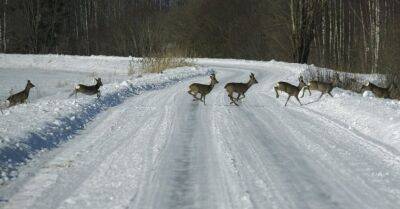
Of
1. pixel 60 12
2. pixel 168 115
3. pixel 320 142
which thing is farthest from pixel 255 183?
pixel 60 12

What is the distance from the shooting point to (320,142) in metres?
11.1

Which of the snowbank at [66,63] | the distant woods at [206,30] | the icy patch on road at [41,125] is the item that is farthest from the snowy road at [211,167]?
the distant woods at [206,30]

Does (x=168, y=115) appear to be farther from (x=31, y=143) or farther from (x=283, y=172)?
(x=283, y=172)

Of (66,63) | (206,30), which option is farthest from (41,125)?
(206,30)

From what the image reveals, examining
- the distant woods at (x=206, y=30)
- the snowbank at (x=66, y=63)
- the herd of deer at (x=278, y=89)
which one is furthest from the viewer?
the distant woods at (x=206, y=30)

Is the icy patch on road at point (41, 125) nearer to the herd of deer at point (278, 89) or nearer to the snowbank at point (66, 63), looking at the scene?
the herd of deer at point (278, 89)

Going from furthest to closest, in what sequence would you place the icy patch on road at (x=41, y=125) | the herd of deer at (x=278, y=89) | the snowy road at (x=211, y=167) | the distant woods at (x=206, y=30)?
the distant woods at (x=206, y=30) → the herd of deer at (x=278, y=89) → the icy patch on road at (x=41, y=125) → the snowy road at (x=211, y=167)

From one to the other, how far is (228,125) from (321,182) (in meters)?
5.28

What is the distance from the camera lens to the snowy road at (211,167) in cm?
719

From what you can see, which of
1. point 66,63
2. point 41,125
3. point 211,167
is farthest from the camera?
point 66,63

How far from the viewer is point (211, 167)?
892 centimetres

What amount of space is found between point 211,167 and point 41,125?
14.6 ft

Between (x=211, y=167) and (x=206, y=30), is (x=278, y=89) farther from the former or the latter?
(x=206, y=30)

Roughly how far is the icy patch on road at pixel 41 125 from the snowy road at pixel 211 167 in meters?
0.31
